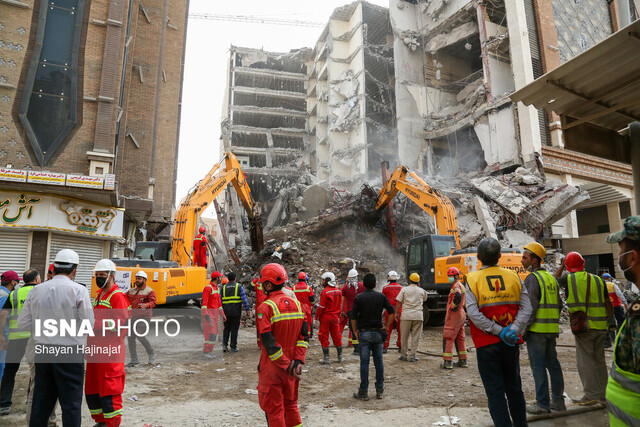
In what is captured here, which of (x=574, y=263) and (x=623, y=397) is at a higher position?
(x=574, y=263)

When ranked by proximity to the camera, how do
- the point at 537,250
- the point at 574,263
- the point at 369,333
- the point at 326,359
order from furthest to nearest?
the point at 326,359, the point at 369,333, the point at 574,263, the point at 537,250

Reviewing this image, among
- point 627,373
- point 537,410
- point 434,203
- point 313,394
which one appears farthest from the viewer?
point 434,203

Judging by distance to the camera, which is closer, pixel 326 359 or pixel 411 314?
pixel 411 314

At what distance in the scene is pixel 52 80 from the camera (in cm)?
1277

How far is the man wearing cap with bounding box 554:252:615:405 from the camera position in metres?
4.33

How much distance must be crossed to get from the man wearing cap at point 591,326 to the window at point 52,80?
14.2 m

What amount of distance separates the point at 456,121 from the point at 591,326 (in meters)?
25.6

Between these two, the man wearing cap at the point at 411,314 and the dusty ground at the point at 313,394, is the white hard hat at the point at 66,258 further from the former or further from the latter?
the man wearing cap at the point at 411,314

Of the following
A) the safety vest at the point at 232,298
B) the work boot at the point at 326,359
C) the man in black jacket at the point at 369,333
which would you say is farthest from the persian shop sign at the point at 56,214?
the man in black jacket at the point at 369,333

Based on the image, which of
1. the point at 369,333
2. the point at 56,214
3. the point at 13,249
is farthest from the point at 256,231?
the point at 369,333

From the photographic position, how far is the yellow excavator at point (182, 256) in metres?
9.35

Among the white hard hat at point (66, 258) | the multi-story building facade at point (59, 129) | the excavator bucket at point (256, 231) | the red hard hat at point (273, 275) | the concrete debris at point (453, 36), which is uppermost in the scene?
the concrete debris at point (453, 36)

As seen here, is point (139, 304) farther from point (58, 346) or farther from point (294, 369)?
point (294, 369)

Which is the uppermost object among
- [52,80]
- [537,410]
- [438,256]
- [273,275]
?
[52,80]
